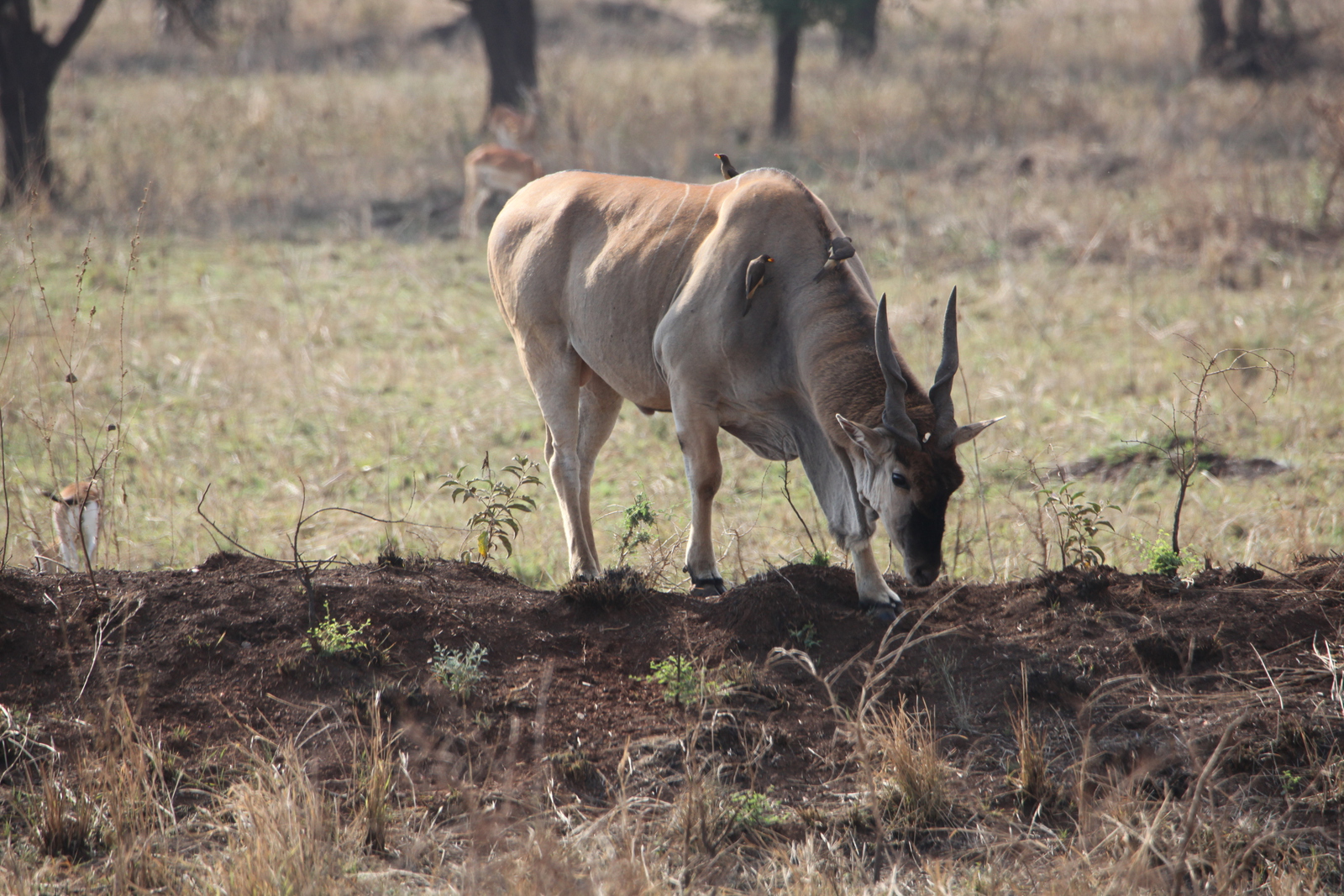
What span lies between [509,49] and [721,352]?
15641mm

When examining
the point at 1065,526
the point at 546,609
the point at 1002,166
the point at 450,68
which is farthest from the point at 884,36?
the point at 546,609

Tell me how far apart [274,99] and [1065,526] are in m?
17.4

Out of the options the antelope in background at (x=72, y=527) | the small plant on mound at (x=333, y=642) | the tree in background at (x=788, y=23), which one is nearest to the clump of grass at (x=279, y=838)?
the small plant on mound at (x=333, y=642)

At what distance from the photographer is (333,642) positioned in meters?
4.02

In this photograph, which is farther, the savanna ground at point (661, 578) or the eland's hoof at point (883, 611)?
the eland's hoof at point (883, 611)

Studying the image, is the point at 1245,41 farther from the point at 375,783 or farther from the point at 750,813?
the point at 375,783

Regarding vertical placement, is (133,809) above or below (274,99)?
below

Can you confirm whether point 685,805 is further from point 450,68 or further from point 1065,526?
point 450,68

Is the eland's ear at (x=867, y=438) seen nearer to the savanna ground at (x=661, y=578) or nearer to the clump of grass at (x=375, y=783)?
the savanna ground at (x=661, y=578)

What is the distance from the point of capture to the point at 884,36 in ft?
84.8

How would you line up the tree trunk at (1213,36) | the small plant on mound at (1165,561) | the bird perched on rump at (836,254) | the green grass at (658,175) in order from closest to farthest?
the bird perched on rump at (836,254), the small plant on mound at (1165,561), the green grass at (658,175), the tree trunk at (1213,36)

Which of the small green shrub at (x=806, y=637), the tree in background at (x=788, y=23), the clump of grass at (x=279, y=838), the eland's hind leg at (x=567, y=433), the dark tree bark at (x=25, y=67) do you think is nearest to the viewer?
the clump of grass at (x=279, y=838)

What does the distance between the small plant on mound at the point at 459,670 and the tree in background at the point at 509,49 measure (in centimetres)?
1582

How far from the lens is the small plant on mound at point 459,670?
→ 3.92m
